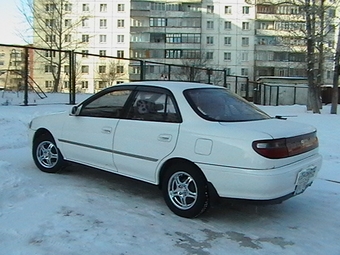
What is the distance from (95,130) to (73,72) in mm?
9314

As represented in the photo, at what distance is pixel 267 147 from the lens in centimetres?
370

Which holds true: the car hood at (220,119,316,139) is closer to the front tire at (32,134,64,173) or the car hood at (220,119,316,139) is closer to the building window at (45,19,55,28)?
the front tire at (32,134,64,173)

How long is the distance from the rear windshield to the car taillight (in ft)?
2.04

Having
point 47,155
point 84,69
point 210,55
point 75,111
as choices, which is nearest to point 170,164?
point 75,111

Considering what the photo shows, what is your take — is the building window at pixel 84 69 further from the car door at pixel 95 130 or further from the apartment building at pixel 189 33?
the apartment building at pixel 189 33

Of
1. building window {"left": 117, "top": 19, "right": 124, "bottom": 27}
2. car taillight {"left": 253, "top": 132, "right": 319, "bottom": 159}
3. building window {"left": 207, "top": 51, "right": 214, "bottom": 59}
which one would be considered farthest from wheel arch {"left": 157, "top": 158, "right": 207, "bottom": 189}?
building window {"left": 117, "top": 19, "right": 124, "bottom": 27}

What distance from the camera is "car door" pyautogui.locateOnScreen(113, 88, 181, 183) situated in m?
4.27

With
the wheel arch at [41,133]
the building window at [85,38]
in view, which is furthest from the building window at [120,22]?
the wheel arch at [41,133]

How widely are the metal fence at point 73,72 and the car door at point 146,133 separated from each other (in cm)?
862

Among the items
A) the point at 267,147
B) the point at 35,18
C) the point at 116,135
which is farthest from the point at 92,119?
the point at 35,18

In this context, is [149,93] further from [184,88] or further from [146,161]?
[146,161]

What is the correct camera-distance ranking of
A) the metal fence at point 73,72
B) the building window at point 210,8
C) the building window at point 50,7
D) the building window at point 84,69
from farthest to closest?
the building window at point 210,8 < the building window at point 50,7 < the building window at point 84,69 < the metal fence at point 73,72

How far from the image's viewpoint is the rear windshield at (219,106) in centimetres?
427

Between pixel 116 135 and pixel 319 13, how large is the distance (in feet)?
59.9
